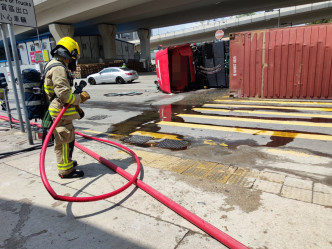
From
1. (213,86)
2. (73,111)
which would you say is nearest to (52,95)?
(73,111)

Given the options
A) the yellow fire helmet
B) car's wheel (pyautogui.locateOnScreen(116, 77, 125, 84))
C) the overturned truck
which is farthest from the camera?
car's wheel (pyautogui.locateOnScreen(116, 77, 125, 84))

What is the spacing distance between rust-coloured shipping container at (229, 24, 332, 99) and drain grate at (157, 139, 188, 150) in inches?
236

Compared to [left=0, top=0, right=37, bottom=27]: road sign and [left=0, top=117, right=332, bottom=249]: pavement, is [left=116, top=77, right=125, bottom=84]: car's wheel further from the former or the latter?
[left=0, top=117, right=332, bottom=249]: pavement

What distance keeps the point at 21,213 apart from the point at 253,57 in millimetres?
9375

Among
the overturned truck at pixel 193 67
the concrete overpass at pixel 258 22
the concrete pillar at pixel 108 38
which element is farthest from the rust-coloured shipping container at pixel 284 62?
the concrete overpass at pixel 258 22

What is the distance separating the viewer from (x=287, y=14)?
3825 centimetres

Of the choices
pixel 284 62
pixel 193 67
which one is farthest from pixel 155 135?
pixel 193 67

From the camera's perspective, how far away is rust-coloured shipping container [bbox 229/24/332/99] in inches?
346

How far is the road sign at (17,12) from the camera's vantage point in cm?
475

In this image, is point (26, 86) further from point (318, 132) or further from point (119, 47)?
point (119, 47)

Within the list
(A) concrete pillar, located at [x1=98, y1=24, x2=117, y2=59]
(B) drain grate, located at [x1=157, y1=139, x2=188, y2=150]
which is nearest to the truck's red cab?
(B) drain grate, located at [x1=157, y1=139, x2=188, y2=150]

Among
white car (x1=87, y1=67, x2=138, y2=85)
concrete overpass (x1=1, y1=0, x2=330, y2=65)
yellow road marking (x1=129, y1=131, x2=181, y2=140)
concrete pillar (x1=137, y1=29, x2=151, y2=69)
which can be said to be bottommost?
yellow road marking (x1=129, y1=131, x2=181, y2=140)

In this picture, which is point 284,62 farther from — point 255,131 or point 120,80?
point 120,80

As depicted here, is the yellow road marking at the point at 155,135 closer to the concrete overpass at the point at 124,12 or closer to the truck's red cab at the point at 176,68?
the truck's red cab at the point at 176,68
